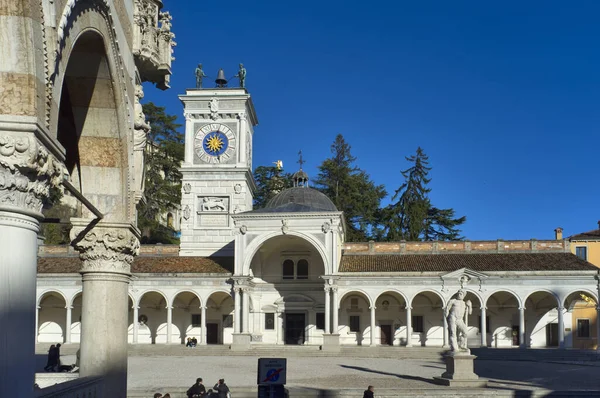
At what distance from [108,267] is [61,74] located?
3734 millimetres

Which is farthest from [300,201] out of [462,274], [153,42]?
[153,42]

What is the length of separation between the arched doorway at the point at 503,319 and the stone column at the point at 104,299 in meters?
39.6

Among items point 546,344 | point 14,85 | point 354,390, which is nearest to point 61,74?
point 14,85

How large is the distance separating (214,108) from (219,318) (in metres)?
13.7

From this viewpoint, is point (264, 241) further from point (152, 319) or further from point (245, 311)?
point (152, 319)

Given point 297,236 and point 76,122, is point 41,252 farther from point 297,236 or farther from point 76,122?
point 76,122

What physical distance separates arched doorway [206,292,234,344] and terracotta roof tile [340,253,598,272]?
7726 millimetres

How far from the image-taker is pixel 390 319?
48.0 metres

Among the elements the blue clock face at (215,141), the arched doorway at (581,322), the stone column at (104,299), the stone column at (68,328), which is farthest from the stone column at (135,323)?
the stone column at (104,299)

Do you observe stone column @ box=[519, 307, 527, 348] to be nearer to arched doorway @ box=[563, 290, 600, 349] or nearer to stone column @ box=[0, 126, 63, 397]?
arched doorway @ box=[563, 290, 600, 349]

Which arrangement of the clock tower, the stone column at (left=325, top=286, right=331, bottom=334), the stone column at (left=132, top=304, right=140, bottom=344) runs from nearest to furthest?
1. the stone column at (left=325, top=286, right=331, bottom=334)
2. the stone column at (left=132, top=304, right=140, bottom=344)
3. the clock tower

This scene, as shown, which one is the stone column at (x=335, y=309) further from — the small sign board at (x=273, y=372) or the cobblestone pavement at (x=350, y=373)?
the small sign board at (x=273, y=372)

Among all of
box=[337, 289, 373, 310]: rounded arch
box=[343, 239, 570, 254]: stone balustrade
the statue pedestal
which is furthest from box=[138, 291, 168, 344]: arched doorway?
the statue pedestal

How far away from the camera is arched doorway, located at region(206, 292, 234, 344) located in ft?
157
